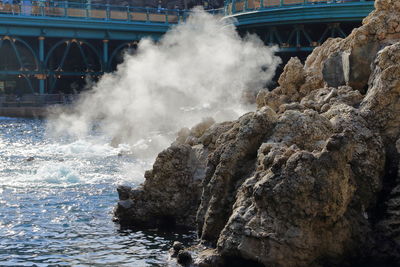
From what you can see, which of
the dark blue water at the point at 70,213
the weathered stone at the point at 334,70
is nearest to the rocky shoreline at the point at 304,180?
the weathered stone at the point at 334,70

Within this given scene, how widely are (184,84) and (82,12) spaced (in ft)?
77.4

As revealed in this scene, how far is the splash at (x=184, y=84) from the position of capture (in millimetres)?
41375

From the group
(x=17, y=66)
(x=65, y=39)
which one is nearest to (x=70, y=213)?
(x=65, y=39)

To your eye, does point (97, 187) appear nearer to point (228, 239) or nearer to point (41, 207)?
point (41, 207)

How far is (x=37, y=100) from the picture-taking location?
65500 mm

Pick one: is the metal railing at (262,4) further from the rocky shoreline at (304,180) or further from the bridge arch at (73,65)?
the bridge arch at (73,65)

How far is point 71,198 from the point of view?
77.0 feet

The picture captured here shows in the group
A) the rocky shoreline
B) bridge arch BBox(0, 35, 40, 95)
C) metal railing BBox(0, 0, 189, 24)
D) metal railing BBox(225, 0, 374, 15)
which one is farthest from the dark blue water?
bridge arch BBox(0, 35, 40, 95)

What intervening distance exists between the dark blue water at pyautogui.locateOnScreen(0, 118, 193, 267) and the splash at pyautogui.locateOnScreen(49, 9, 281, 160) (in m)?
4.01

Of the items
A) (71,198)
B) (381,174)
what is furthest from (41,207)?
(381,174)

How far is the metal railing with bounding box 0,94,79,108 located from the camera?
64875mm

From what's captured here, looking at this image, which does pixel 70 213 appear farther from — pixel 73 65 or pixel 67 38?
pixel 73 65

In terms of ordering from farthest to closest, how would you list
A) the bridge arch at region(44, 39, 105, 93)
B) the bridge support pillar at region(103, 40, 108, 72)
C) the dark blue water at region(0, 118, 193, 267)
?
1. the bridge arch at region(44, 39, 105, 93)
2. the bridge support pillar at region(103, 40, 108, 72)
3. the dark blue water at region(0, 118, 193, 267)

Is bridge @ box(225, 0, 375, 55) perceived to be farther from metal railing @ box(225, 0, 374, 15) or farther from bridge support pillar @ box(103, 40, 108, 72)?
bridge support pillar @ box(103, 40, 108, 72)
